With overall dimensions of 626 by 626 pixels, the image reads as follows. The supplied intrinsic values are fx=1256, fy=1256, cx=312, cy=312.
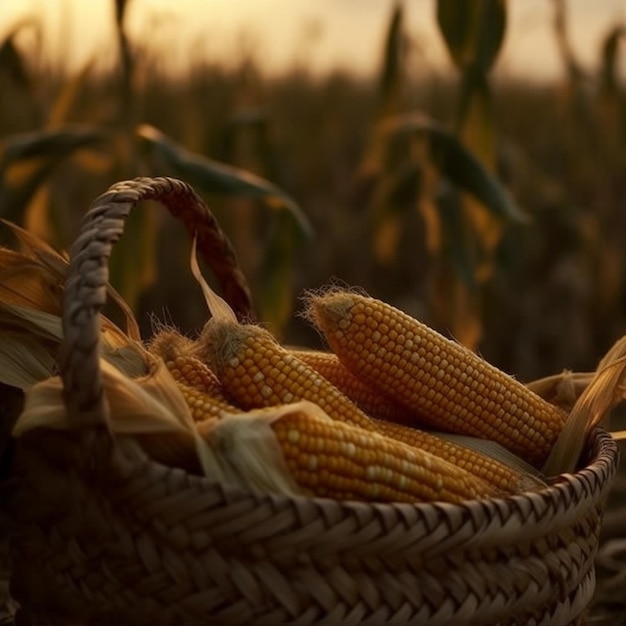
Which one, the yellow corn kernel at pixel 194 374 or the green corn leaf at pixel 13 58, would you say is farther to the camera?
the green corn leaf at pixel 13 58

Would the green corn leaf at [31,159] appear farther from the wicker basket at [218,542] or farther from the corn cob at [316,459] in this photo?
the corn cob at [316,459]

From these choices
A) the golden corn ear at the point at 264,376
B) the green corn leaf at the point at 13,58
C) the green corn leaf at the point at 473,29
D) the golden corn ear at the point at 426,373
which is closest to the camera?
the golden corn ear at the point at 264,376

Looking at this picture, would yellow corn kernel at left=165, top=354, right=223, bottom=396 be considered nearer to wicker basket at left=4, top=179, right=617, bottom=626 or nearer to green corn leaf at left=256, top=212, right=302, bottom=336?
wicker basket at left=4, top=179, right=617, bottom=626

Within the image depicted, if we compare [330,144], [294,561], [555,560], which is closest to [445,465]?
[555,560]

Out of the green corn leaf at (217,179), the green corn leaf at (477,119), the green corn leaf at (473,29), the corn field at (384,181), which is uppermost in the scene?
the green corn leaf at (473,29)

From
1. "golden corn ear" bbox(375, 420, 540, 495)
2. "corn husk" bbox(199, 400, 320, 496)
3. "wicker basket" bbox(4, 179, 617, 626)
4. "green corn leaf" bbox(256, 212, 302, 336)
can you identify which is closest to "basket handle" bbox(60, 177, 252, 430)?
"wicker basket" bbox(4, 179, 617, 626)

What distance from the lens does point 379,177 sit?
5.21 meters

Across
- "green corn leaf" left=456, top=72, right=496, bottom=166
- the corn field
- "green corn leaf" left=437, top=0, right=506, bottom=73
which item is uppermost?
"green corn leaf" left=437, top=0, right=506, bottom=73

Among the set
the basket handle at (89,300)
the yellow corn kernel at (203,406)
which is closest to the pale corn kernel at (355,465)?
the yellow corn kernel at (203,406)

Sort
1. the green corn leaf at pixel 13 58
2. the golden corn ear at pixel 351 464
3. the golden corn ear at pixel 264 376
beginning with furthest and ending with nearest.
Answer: the green corn leaf at pixel 13 58 < the golden corn ear at pixel 264 376 < the golden corn ear at pixel 351 464

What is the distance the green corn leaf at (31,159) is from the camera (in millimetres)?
2744

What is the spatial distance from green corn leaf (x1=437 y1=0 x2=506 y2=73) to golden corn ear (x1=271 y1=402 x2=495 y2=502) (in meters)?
1.61

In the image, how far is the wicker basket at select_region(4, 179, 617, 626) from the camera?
114 cm

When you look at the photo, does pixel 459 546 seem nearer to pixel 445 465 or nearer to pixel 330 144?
pixel 445 465
